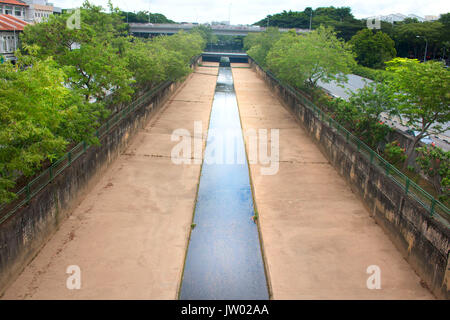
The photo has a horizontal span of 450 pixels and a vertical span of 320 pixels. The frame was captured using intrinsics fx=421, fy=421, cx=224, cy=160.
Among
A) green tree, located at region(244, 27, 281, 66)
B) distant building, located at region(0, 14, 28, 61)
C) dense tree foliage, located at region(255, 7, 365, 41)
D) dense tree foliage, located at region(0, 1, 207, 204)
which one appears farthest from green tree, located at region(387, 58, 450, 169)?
dense tree foliage, located at region(255, 7, 365, 41)

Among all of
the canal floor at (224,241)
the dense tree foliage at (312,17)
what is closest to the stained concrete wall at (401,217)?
the canal floor at (224,241)

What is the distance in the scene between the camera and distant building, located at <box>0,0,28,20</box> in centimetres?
8068

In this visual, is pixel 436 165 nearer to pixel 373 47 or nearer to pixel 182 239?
pixel 182 239

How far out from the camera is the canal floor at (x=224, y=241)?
14.7 meters

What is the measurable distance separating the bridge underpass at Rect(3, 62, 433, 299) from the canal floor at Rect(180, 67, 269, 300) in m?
0.53

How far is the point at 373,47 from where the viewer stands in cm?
7581

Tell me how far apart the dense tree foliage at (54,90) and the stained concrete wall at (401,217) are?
43.1ft

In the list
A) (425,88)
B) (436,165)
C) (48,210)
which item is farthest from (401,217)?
(48,210)

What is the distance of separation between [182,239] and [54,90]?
7488 millimetres

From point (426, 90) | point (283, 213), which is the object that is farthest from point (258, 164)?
point (426, 90)

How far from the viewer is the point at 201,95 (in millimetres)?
54219

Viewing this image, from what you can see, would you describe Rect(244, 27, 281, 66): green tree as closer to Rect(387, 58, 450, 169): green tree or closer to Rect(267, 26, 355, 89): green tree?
Rect(267, 26, 355, 89): green tree

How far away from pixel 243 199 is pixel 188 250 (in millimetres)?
6196

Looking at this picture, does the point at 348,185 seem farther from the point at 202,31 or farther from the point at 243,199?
the point at 202,31
